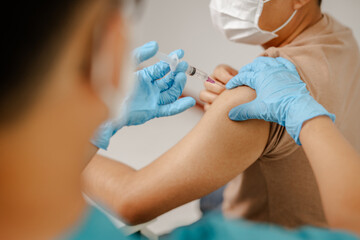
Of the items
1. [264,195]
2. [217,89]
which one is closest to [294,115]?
[217,89]

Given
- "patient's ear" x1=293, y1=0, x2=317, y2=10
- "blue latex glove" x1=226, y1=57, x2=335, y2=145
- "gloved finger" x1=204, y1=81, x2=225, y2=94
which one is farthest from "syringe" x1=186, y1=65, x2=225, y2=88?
"patient's ear" x1=293, y1=0, x2=317, y2=10

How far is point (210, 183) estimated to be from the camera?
1.00 metres

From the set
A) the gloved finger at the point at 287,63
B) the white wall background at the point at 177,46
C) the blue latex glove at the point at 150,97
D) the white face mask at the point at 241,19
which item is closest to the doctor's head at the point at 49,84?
the blue latex glove at the point at 150,97

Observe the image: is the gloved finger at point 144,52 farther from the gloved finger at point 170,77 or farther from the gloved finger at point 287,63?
the gloved finger at point 287,63

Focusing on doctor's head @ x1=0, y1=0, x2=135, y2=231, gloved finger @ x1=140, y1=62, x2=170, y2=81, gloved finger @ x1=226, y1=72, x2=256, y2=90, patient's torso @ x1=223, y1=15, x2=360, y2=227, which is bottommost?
patient's torso @ x1=223, y1=15, x2=360, y2=227

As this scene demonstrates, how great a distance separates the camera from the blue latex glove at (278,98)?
86cm

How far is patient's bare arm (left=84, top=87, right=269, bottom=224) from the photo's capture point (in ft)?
3.21

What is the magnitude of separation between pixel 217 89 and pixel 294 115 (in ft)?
1.12

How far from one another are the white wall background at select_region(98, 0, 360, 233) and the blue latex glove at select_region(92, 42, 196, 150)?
1.41m

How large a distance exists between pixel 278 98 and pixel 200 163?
285 millimetres

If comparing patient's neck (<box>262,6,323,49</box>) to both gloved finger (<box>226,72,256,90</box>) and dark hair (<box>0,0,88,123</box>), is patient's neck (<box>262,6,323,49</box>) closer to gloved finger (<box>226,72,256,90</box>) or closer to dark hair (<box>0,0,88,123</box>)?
gloved finger (<box>226,72,256,90</box>)

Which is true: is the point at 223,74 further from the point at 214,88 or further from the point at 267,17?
the point at 267,17

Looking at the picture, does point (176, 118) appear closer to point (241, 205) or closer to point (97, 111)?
point (241, 205)

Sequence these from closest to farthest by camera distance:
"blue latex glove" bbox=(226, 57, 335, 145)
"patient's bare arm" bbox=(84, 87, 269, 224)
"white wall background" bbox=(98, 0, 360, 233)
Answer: "blue latex glove" bbox=(226, 57, 335, 145), "patient's bare arm" bbox=(84, 87, 269, 224), "white wall background" bbox=(98, 0, 360, 233)
